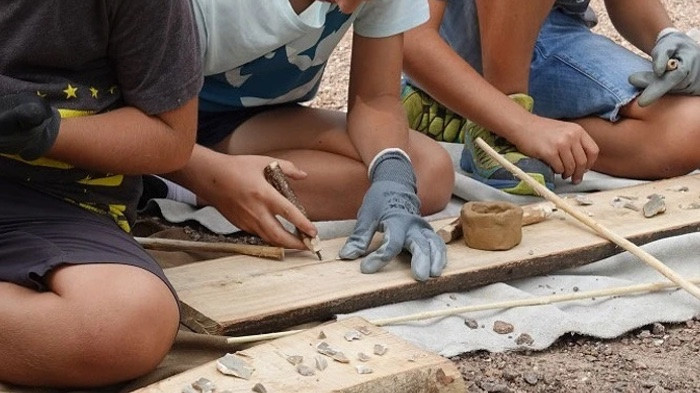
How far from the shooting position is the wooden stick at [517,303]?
1.93m

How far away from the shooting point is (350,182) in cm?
256

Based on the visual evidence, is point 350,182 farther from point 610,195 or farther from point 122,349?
point 122,349

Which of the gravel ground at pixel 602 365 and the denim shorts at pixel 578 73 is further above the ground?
the denim shorts at pixel 578 73

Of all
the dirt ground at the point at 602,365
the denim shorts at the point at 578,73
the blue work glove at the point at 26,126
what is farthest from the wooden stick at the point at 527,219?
the blue work glove at the point at 26,126

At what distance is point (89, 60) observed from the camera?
71.3 inches

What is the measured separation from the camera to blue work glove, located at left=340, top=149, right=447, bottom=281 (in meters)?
2.17

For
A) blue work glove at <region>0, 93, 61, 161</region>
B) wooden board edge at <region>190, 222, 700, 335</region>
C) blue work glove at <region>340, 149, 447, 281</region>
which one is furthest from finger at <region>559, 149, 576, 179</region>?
blue work glove at <region>0, 93, 61, 161</region>

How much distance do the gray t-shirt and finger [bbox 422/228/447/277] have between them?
0.57 m

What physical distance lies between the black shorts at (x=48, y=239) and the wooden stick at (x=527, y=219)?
27.5 inches

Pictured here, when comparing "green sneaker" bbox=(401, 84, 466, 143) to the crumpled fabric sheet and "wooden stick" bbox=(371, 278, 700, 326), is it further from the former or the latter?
"wooden stick" bbox=(371, 278, 700, 326)

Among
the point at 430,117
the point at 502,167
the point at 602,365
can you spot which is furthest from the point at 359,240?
the point at 430,117

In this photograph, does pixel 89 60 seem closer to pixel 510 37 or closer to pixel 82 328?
pixel 82 328

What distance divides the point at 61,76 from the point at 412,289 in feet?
2.35

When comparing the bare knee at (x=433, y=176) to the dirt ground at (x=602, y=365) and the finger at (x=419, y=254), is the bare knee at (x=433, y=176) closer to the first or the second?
the finger at (x=419, y=254)
